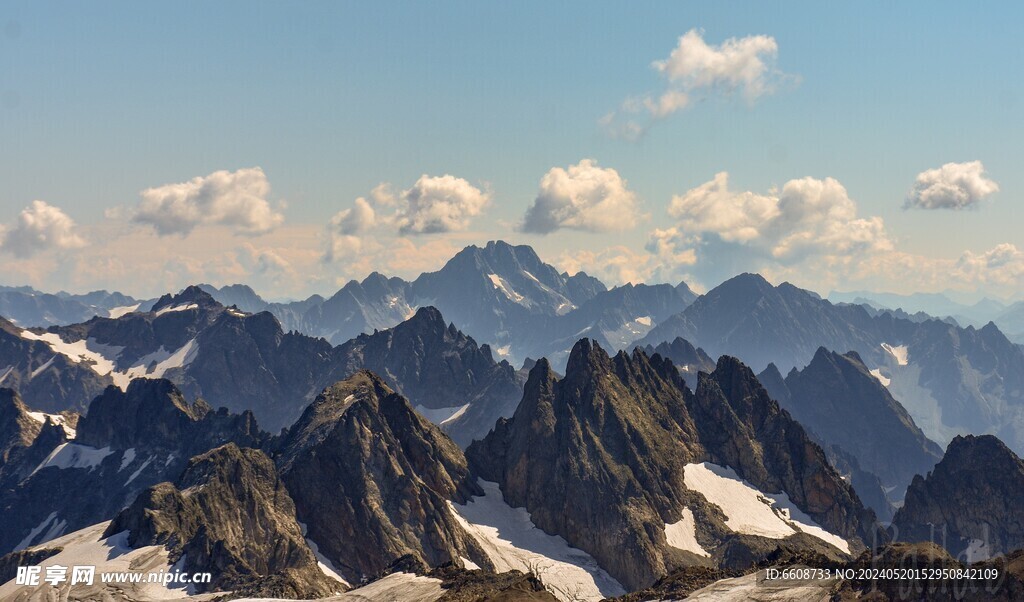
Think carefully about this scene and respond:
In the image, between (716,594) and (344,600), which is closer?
(716,594)

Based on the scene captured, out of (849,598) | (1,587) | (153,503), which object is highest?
(153,503)

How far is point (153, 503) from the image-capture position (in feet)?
650

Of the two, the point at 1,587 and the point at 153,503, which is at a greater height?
the point at 153,503

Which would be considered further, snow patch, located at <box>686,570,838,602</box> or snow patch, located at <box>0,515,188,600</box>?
snow patch, located at <box>0,515,188,600</box>

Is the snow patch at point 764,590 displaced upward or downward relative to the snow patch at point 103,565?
downward

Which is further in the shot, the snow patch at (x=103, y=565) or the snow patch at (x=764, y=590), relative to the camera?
the snow patch at (x=103, y=565)

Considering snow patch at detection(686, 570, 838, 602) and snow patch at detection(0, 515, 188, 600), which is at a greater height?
snow patch at detection(0, 515, 188, 600)

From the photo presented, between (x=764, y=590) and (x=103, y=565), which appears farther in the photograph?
(x=103, y=565)

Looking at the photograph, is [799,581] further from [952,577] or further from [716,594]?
[952,577]

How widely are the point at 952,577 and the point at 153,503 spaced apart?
148 meters

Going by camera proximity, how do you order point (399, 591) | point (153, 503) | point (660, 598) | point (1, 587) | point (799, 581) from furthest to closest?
point (153, 503), point (1, 587), point (399, 591), point (660, 598), point (799, 581)

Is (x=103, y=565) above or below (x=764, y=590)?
above

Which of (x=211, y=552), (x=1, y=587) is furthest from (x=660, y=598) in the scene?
(x=1, y=587)

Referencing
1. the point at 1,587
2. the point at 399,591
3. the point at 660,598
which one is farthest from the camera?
the point at 1,587
